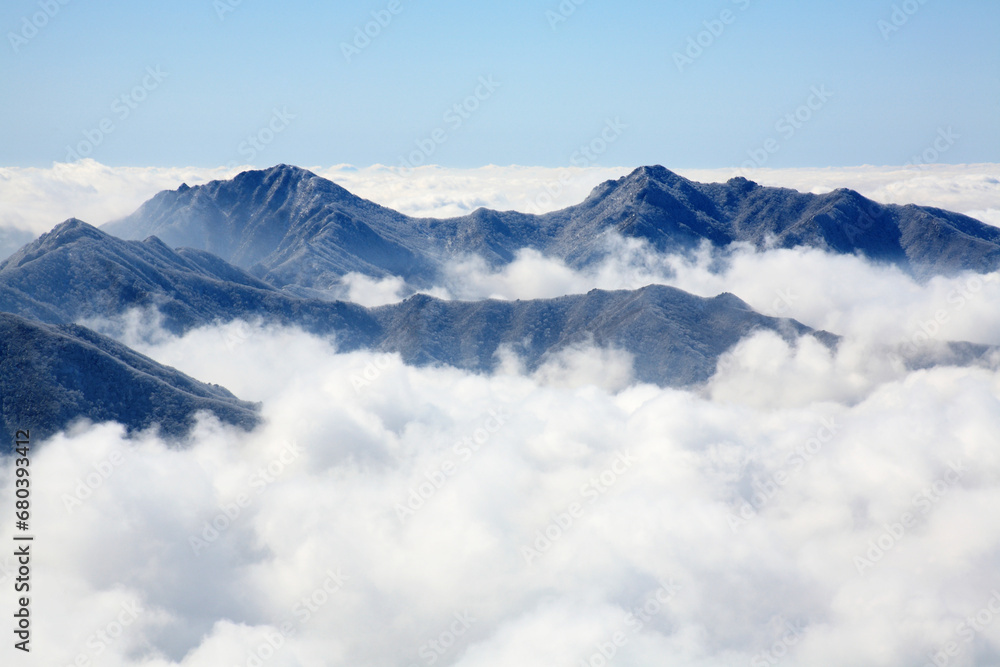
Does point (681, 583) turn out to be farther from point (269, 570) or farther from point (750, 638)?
point (269, 570)

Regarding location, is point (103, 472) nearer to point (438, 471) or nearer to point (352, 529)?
point (352, 529)

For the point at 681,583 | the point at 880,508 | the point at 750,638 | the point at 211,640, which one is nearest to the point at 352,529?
the point at 211,640

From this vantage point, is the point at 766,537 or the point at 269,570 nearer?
the point at 269,570

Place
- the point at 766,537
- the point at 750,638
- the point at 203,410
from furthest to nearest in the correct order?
the point at 766,537
the point at 750,638
the point at 203,410

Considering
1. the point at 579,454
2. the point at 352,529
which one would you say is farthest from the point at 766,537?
the point at 352,529

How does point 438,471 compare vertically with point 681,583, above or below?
above

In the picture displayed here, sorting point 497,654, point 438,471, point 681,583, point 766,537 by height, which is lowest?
point 497,654

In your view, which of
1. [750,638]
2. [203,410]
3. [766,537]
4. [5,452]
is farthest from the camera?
[766,537]
